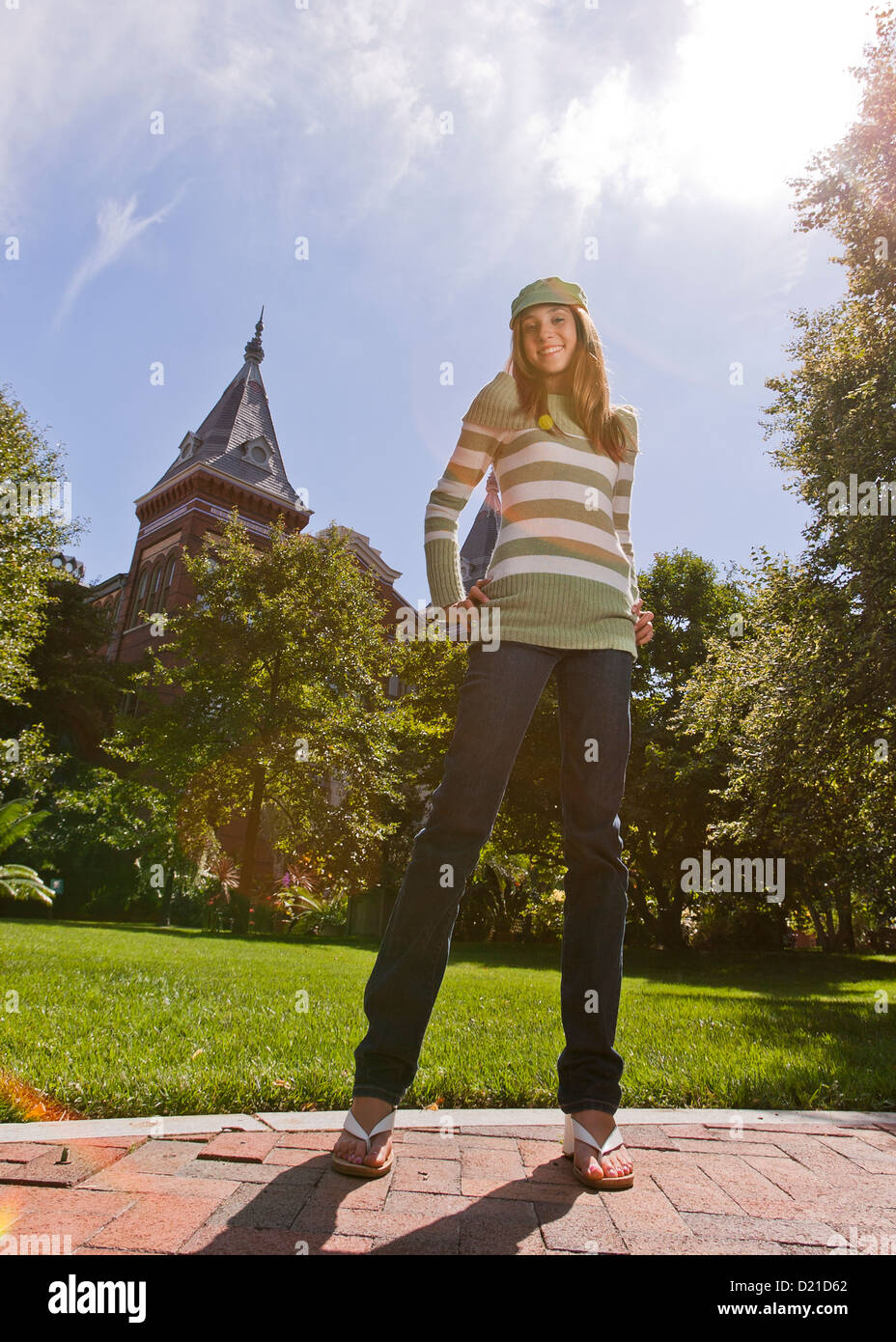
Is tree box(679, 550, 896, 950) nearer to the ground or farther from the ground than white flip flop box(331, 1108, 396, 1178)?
farther from the ground

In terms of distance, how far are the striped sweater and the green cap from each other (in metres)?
0.28

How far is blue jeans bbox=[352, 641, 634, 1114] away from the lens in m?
2.26

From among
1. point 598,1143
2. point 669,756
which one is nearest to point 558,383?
point 598,1143

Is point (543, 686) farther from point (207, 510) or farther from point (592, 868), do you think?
point (207, 510)

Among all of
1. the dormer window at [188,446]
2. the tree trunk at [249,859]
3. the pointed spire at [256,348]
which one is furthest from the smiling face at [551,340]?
the pointed spire at [256,348]

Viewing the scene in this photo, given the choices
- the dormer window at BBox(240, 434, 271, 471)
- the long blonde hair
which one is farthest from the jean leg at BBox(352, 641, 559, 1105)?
the dormer window at BBox(240, 434, 271, 471)

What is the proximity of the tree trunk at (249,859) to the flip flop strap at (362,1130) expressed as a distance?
1883cm

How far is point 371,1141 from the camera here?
2076 mm

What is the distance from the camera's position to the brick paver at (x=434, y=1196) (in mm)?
1628

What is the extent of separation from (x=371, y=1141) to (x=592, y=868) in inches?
38.5

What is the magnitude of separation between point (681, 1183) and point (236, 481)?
36550 millimetres

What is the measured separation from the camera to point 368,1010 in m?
2.27

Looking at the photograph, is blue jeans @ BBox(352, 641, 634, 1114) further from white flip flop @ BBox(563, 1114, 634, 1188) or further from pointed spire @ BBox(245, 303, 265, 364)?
pointed spire @ BBox(245, 303, 265, 364)

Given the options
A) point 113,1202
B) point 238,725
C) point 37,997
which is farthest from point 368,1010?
point 238,725
